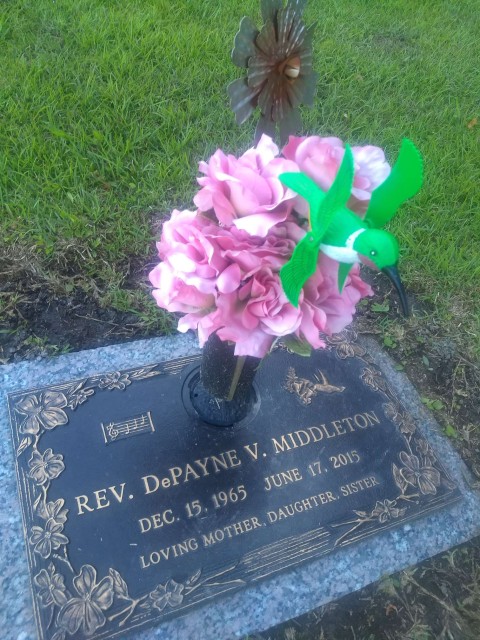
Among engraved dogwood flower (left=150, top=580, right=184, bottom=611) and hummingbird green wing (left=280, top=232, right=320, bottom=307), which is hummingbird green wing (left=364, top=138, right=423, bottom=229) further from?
engraved dogwood flower (left=150, top=580, right=184, bottom=611)

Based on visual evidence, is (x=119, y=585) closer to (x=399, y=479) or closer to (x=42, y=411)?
(x=42, y=411)

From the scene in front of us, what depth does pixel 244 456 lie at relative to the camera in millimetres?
1527

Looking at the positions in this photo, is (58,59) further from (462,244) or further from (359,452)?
(359,452)

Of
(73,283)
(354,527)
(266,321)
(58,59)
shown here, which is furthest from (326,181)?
(58,59)

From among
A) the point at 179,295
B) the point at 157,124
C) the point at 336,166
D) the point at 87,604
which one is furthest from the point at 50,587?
the point at 157,124

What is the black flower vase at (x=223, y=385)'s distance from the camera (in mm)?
1374

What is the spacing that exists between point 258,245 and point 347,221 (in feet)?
0.64

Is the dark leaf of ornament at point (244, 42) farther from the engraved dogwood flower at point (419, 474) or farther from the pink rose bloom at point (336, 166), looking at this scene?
the engraved dogwood flower at point (419, 474)

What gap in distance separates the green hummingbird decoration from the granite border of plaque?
2.86 feet

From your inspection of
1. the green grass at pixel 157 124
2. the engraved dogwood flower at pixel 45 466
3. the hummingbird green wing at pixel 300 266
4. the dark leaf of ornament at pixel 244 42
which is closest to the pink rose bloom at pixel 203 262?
the hummingbird green wing at pixel 300 266

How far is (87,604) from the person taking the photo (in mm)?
1241

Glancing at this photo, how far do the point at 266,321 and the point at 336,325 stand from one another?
0.17 m

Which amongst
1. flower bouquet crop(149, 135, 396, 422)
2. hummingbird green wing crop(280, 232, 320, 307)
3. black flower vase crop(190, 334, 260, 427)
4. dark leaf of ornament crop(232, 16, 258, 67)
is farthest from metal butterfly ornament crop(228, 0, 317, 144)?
black flower vase crop(190, 334, 260, 427)

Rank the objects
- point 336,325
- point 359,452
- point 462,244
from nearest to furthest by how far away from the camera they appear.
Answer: point 336,325, point 359,452, point 462,244
